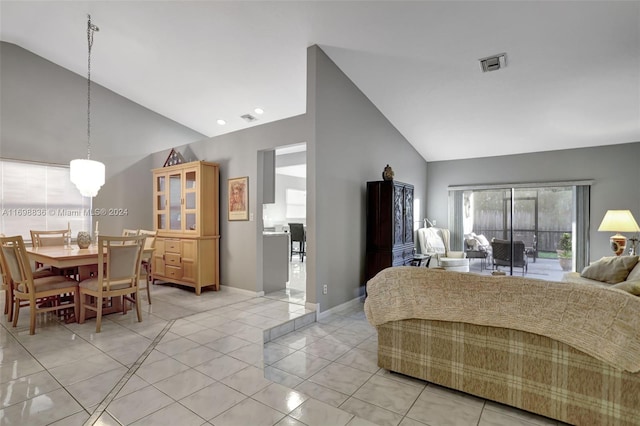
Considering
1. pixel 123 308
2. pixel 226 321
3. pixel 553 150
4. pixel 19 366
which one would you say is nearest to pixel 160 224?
pixel 123 308

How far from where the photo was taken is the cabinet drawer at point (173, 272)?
16.4ft

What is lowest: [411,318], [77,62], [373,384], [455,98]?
[373,384]

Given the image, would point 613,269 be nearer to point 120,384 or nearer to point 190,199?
point 120,384

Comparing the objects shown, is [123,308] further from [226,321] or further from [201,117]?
[201,117]

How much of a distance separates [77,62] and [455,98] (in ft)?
19.2

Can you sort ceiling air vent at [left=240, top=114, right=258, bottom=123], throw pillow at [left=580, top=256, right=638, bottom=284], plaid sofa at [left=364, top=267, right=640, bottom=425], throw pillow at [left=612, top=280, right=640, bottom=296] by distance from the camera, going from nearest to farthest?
plaid sofa at [left=364, top=267, right=640, bottom=425], throw pillow at [left=612, top=280, right=640, bottom=296], throw pillow at [left=580, top=256, right=638, bottom=284], ceiling air vent at [left=240, top=114, right=258, bottom=123]

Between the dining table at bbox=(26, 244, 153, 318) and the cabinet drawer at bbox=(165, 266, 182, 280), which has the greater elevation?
the dining table at bbox=(26, 244, 153, 318)

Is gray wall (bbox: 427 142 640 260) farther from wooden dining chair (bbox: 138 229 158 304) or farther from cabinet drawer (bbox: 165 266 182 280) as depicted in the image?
wooden dining chair (bbox: 138 229 158 304)

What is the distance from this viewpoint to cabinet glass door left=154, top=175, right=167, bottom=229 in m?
5.34

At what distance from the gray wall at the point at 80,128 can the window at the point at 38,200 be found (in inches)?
7.0

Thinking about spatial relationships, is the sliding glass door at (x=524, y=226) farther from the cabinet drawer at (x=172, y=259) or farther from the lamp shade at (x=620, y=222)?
the cabinet drawer at (x=172, y=259)

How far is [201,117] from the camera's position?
639 cm

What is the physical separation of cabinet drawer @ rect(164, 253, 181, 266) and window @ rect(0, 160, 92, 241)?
171 cm

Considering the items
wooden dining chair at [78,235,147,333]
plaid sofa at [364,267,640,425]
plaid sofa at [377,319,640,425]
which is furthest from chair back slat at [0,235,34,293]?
plaid sofa at [377,319,640,425]
